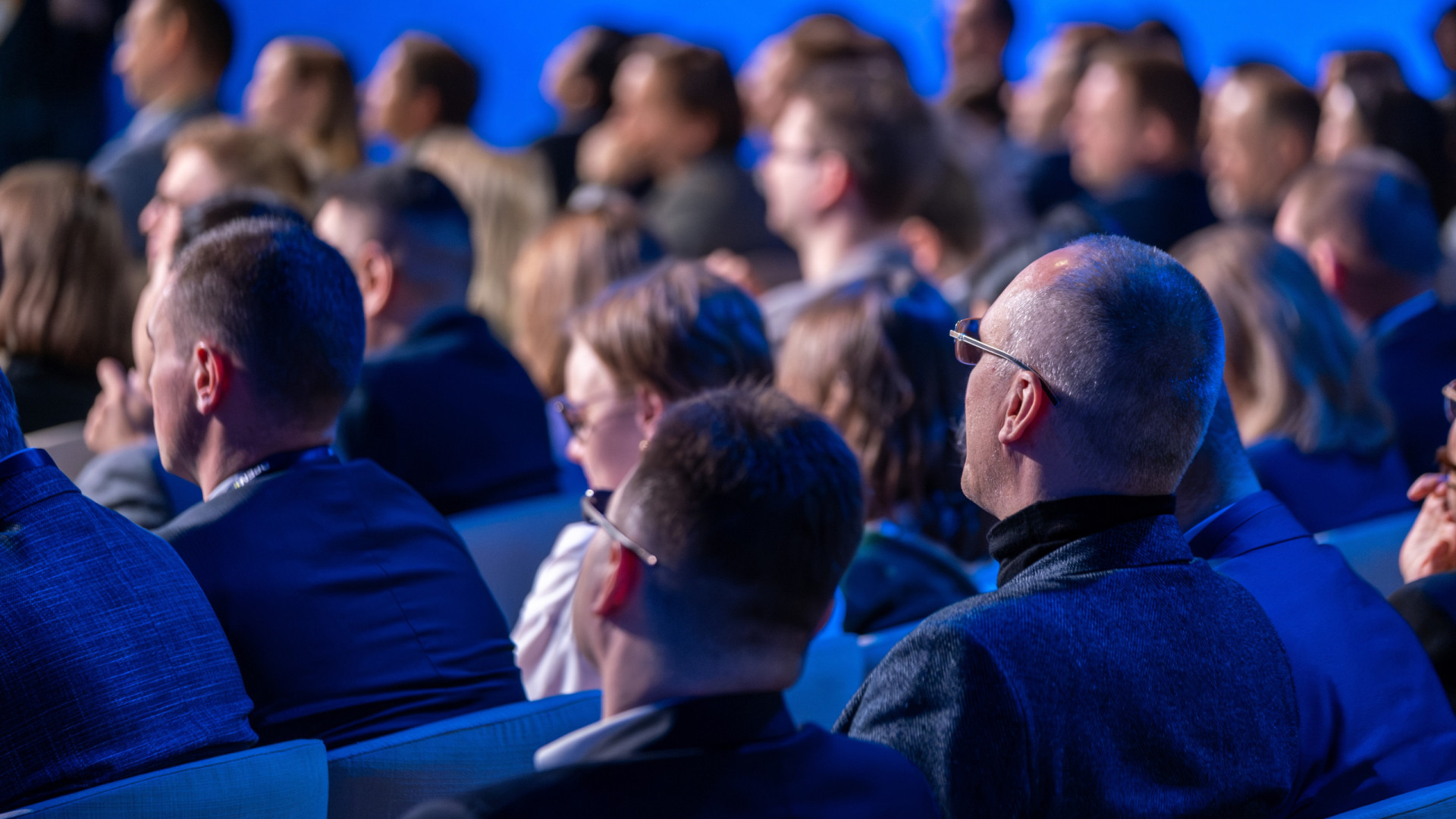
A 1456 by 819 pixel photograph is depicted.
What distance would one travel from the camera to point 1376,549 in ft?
8.50

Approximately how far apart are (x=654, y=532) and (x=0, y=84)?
5.83 metres

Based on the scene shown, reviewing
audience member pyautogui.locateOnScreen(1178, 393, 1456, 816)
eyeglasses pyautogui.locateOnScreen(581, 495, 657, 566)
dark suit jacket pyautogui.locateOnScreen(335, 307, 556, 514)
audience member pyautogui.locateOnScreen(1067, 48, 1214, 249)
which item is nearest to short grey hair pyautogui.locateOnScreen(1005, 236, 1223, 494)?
audience member pyautogui.locateOnScreen(1178, 393, 1456, 816)

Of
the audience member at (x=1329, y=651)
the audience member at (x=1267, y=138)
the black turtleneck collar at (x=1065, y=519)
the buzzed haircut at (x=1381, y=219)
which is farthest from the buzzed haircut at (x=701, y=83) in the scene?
the black turtleneck collar at (x=1065, y=519)

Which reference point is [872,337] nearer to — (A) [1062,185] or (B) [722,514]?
(B) [722,514]

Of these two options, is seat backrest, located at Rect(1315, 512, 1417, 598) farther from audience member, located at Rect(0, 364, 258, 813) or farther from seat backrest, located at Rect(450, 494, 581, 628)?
audience member, located at Rect(0, 364, 258, 813)

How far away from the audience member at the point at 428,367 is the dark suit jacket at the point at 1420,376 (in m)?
2.07

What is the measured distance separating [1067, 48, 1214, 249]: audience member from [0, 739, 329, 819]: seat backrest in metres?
4.18

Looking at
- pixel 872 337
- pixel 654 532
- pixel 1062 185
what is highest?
pixel 654 532

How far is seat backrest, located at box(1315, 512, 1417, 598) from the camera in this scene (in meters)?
2.55

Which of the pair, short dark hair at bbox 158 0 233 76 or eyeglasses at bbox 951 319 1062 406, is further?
short dark hair at bbox 158 0 233 76

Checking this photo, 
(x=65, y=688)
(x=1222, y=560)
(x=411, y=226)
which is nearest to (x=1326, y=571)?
(x=1222, y=560)

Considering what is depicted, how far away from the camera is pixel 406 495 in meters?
2.03

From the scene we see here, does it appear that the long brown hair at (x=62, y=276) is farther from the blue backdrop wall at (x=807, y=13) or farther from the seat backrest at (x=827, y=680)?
the blue backdrop wall at (x=807, y=13)

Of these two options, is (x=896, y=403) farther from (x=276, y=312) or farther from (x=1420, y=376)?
(x=1420, y=376)
